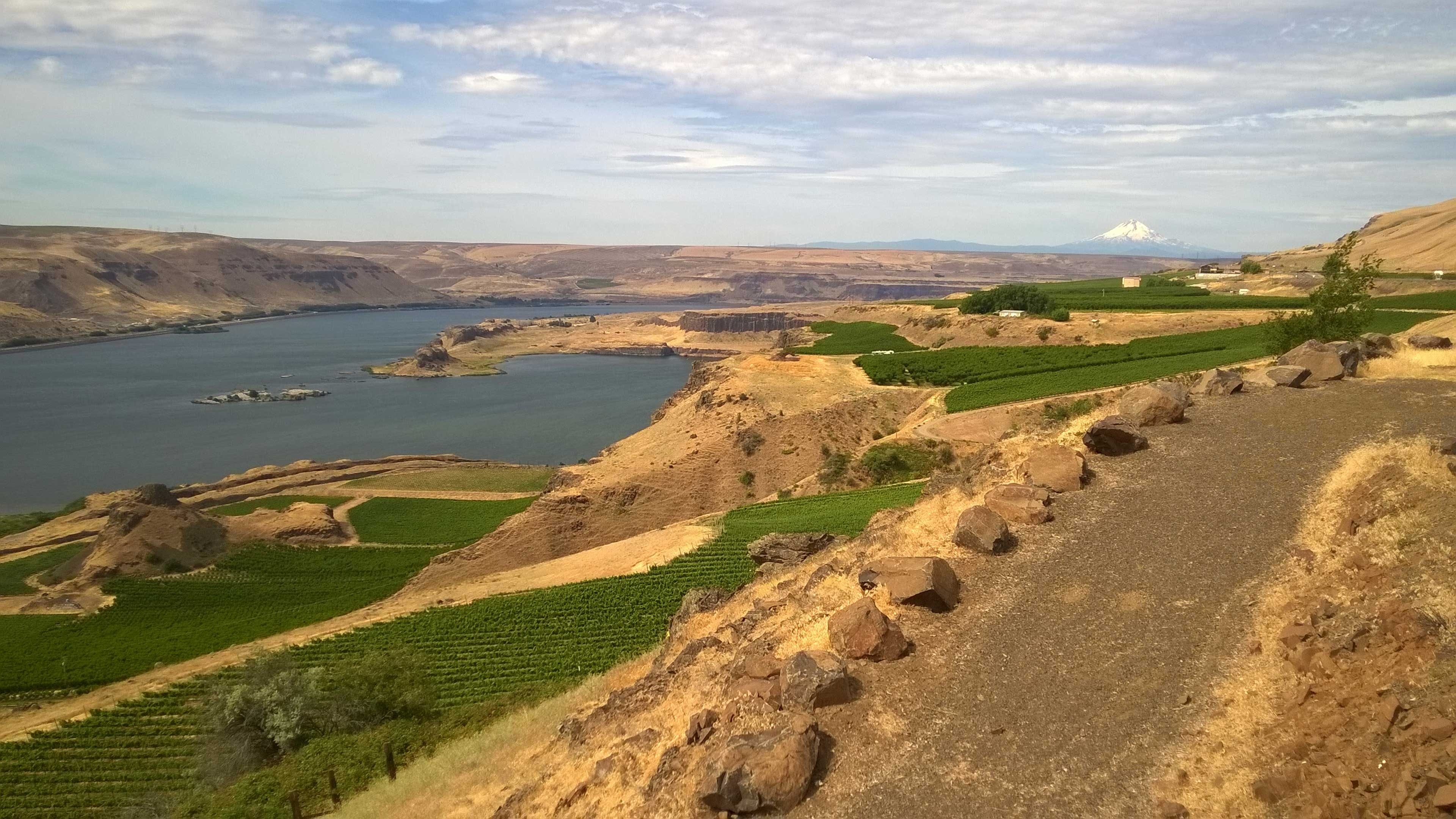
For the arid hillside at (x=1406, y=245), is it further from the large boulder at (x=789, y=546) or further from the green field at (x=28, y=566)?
the green field at (x=28, y=566)

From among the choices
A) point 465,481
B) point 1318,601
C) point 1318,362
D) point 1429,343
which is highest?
point 1429,343

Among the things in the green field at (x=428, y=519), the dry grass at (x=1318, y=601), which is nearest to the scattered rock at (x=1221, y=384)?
the dry grass at (x=1318, y=601)

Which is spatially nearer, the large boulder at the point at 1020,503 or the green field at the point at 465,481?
the large boulder at the point at 1020,503

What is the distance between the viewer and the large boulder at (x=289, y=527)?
41906 mm

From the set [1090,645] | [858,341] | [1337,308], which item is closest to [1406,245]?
[858,341]

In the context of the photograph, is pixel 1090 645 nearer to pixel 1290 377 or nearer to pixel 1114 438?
pixel 1114 438

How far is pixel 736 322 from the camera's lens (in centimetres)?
14550

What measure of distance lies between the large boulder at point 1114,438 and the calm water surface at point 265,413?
58.9 metres

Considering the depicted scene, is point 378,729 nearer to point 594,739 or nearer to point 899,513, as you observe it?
point 594,739

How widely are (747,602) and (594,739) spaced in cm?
488

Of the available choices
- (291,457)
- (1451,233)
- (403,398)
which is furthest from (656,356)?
(1451,233)

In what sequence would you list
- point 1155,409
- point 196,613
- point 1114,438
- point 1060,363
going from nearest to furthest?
1. point 1114,438
2. point 1155,409
3. point 196,613
4. point 1060,363

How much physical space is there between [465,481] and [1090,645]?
50.5m

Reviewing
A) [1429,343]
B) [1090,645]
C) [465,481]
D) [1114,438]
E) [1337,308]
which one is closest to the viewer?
[1090,645]
